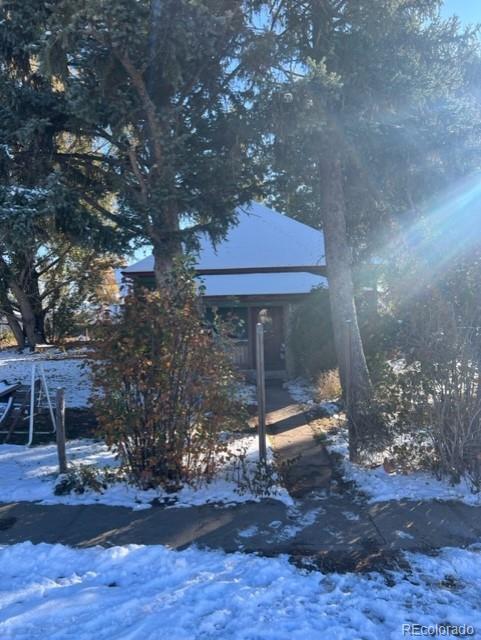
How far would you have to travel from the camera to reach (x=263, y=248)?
17594mm

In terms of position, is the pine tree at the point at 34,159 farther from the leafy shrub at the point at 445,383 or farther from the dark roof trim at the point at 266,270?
the dark roof trim at the point at 266,270

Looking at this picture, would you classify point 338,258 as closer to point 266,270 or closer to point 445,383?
point 445,383

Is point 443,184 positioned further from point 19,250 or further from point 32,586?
point 32,586

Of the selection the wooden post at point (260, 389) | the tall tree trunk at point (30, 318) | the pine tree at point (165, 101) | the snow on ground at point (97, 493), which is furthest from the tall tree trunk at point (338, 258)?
the tall tree trunk at point (30, 318)

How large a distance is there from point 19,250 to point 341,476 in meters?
6.32

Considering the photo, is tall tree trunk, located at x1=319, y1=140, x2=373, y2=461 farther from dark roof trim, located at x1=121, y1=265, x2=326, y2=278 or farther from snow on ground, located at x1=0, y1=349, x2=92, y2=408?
dark roof trim, located at x1=121, y1=265, x2=326, y2=278

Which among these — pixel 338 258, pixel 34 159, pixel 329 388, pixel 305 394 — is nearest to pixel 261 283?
pixel 305 394

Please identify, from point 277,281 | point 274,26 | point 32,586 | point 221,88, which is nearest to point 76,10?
point 221,88

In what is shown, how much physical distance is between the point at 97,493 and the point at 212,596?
2.35 meters

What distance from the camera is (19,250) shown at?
27.6 feet

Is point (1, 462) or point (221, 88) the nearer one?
point (1, 462)

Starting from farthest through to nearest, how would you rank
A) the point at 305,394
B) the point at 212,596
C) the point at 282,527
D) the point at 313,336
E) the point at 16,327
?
the point at 16,327 → the point at 313,336 → the point at 305,394 → the point at 282,527 → the point at 212,596

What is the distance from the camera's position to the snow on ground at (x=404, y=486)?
509 cm

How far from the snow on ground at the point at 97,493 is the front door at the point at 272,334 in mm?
9008
